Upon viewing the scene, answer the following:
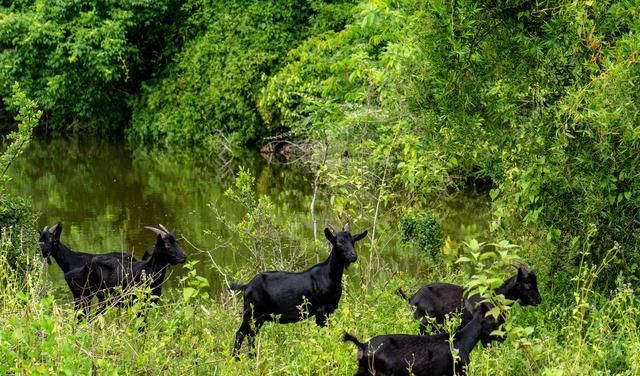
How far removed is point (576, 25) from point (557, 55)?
1.48 ft

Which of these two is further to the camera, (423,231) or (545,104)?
(423,231)

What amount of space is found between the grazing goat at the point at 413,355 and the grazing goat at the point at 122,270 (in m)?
3.13

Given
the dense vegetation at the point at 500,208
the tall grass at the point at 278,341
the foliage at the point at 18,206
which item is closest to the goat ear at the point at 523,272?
the dense vegetation at the point at 500,208

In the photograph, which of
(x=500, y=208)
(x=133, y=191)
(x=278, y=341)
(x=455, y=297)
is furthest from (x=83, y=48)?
(x=455, y=297)

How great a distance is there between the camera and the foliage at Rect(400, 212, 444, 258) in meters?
11.8

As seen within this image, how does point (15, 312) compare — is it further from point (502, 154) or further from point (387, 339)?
point (502, 154)

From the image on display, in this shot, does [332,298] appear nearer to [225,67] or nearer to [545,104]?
[545,104]

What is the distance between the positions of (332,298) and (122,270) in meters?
2.15

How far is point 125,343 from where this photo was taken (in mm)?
7020

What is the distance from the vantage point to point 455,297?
8.23 metres

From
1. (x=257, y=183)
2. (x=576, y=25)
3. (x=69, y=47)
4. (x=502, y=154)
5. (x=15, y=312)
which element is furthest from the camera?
(x=69, y=47)

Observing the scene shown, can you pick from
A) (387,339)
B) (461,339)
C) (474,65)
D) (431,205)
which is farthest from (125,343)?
(431,205)

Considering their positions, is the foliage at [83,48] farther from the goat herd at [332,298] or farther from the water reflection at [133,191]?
the goat herd at [332,298]

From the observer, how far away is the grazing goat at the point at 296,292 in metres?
8.22
